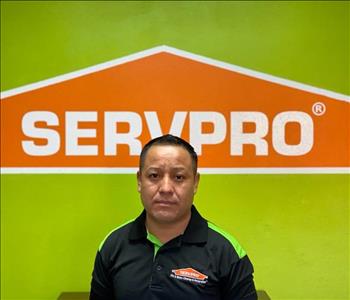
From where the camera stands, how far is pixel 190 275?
4.30ft

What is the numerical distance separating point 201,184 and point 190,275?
672mm

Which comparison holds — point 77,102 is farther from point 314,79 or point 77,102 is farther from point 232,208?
point 314,79

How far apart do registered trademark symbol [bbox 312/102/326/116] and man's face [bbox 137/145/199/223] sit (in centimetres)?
84

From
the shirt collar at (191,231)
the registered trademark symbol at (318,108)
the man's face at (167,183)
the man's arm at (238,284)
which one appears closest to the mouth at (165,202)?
the man's face at (167,183)

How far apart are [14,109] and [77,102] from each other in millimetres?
277

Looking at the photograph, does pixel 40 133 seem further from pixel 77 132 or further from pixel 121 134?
pixel 121 134

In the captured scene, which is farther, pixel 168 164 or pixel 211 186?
pixel 211 186

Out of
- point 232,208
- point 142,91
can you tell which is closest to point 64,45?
point 142,91

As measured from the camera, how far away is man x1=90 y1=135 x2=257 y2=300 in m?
1.30

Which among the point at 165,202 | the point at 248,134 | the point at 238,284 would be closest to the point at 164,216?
the point at 165,202

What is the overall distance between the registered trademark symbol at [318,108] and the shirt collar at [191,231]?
2.76ft

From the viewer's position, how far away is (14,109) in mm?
1919

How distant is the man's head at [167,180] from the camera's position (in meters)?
1.30

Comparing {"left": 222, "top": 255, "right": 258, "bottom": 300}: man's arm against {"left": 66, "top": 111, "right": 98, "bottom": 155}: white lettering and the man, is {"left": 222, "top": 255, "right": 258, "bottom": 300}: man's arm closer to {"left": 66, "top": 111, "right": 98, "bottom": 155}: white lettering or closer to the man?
the man
